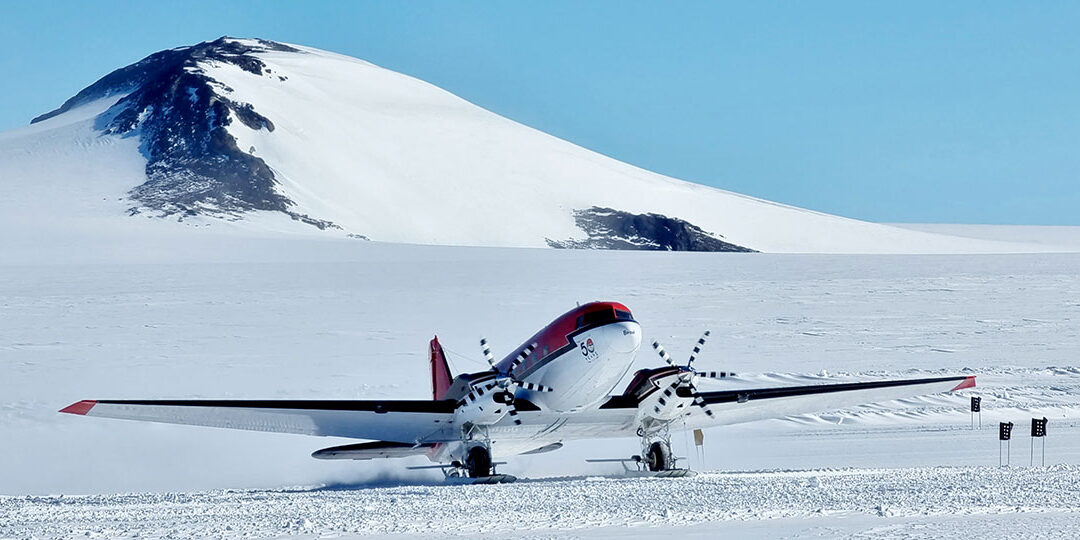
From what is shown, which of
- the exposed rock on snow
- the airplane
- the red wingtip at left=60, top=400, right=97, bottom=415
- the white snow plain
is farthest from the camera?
the exposed rock on snow

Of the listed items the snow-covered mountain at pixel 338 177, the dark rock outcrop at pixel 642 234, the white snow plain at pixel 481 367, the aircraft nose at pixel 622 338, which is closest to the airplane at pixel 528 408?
the aircraft nose at pixel 622 338

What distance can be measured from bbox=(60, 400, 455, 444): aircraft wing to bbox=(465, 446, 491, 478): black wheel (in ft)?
2.90

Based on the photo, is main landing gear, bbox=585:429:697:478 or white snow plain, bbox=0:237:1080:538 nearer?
white snow plain, bbox=0:237:1080:538

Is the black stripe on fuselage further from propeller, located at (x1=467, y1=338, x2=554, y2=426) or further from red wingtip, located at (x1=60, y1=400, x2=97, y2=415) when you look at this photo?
red wingtip, located at (x1=60, y1=400, x2=97, y2=415)

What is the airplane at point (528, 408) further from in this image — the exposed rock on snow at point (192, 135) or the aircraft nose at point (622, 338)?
the exposed rock on snow at point (192, 135)

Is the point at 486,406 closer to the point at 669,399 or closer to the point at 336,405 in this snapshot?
the point at 336,405

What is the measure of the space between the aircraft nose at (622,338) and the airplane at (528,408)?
0.7 inches

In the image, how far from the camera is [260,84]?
167 metres

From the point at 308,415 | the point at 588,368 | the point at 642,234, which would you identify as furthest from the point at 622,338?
the point at 642,234

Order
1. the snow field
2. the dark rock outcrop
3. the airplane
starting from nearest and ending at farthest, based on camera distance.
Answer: the snow field < the airplane < the dark rock outcrop

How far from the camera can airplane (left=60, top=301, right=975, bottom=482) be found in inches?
853

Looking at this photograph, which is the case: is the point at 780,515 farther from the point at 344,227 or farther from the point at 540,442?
the point at 344,227

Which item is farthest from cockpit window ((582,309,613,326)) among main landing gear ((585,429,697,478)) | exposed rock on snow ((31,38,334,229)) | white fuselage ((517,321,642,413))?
exposed rock on snow ((31,38,334,229))

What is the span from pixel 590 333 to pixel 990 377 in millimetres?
19936
